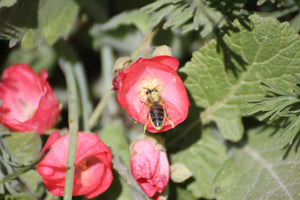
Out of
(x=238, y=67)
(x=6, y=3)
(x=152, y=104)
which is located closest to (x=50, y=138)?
(x=152, y=104)

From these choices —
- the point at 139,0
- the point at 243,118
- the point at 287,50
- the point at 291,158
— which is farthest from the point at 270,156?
the point at 139,0

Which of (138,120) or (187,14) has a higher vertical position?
(187,14)

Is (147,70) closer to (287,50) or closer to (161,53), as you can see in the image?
(161,53)

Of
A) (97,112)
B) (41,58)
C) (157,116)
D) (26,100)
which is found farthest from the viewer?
(41,58)

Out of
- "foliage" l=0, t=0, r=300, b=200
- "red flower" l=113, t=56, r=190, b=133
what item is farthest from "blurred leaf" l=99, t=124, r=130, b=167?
"red flower" l=113, t=56, r=190, b=133

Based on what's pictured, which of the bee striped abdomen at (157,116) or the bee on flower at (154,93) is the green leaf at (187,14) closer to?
the bee on flower at (154,93)

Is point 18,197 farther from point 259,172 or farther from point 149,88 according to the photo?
point 259,172

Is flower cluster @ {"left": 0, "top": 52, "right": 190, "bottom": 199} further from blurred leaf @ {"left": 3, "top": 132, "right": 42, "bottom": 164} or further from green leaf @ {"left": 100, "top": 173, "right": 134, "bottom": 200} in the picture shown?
green leaf @ {"left": 100, "top": 173, "right": 134, "bottom": 200}
